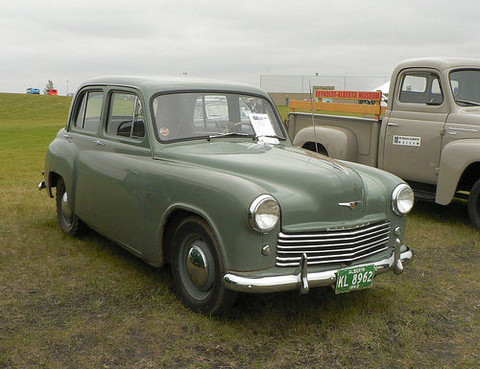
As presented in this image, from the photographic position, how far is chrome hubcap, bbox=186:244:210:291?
12.7 ft

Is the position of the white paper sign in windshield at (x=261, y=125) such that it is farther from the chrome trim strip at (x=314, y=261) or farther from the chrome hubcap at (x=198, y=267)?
the chrome trim strip at (x=314, y=261)

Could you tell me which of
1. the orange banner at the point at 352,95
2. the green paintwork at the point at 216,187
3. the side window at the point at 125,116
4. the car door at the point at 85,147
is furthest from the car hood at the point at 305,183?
the orange banner at the point at 352,95

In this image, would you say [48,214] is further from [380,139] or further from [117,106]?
[380,139]

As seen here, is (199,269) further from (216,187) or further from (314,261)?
(314,261)

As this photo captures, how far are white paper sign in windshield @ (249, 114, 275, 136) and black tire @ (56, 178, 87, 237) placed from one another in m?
2.19

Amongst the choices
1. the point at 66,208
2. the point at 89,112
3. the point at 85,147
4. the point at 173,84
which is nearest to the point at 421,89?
the point at 173,84

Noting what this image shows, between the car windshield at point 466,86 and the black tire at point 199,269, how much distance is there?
4318 mm

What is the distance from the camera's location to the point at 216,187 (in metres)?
3.69

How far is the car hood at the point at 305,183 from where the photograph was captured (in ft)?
12.1

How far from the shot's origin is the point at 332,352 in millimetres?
3559

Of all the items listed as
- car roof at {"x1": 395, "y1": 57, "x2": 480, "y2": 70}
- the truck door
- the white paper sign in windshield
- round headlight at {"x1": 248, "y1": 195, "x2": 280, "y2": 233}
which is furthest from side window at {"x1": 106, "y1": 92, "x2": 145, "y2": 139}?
car roof at {"x1": 395, "y1": 57, "x2": 480, "y2": 70}

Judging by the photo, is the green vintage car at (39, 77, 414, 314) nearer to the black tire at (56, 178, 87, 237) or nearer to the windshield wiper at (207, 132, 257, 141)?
the windshield wiper at (207, 132, 257, 141)

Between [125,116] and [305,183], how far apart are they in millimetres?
1917

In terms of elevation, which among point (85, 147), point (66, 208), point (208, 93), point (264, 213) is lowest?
point (66, 208)
